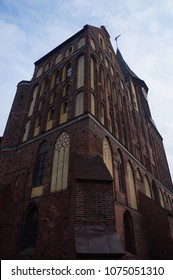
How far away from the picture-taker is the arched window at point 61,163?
8.57m

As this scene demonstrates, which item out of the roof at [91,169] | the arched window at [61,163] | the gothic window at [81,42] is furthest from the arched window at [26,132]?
the gothic window at [81,42]

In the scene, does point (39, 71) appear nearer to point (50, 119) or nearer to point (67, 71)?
point (67, 71)

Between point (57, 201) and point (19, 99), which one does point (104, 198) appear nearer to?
point (57, 201)

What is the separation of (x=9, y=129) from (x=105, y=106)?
639cm

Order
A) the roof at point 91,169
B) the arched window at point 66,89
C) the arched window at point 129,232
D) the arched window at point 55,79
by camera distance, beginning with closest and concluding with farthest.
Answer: the roof at point 91,169, the arched window at point 129,232, the arched window at point 66,89, the arched window at point 55,79

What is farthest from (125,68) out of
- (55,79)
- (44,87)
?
(44,87)

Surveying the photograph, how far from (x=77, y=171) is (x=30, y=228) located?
408cm

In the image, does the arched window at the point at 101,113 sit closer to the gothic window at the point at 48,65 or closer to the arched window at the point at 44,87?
the arched window at the point at 44,87

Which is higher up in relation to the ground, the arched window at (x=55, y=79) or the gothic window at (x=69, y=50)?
the gothic window at (x=69, y=50)

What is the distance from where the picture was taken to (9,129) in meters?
13.3

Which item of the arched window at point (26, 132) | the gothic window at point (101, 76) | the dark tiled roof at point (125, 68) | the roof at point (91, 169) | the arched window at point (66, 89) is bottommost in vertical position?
the roof at point (91, 169)

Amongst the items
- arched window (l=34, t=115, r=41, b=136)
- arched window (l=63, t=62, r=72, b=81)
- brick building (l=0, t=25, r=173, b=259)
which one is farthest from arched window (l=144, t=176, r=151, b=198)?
arched window (l=63, t=62, r=72, b=81)

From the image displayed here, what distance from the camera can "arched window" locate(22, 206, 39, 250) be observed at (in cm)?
836

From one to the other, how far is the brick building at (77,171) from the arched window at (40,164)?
6 centimetres
